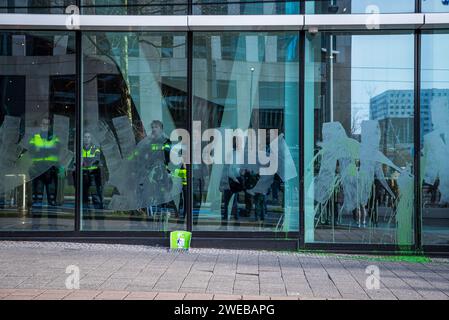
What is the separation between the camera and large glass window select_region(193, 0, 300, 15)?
10.4 meters

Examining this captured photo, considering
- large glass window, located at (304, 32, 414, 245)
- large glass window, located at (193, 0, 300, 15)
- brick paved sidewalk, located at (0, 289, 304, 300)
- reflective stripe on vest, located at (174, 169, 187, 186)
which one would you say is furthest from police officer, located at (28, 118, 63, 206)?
large glass window, located at (304, 32, 414, 245)

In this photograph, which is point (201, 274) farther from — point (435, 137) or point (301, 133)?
point (435, 137)

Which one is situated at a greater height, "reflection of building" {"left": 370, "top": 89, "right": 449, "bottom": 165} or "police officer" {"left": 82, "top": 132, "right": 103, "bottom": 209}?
"reflection of building" {"left": 370, "top": 89, "right": 449, "bottom": 165}

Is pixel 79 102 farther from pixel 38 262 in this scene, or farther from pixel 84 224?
pixel 38 262

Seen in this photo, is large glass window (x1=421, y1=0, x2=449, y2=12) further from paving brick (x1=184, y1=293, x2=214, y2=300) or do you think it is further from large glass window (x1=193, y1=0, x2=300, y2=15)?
paving brick (x1=184, y1=293, x2=214, y2=300)

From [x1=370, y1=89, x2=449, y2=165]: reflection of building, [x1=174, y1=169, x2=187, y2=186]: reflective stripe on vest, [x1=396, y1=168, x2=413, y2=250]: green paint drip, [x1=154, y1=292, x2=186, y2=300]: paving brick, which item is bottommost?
[x1=154, y1=292, x2=186, y2=300]: paving brick

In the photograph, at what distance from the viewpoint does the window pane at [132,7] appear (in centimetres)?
1056

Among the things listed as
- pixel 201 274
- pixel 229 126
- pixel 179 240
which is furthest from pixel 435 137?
pixel 201 274

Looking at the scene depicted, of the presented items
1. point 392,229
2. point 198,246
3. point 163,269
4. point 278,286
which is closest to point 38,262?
point 163,269

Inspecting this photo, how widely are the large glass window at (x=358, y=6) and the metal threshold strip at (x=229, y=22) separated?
23 centimetres

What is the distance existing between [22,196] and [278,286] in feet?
17.9

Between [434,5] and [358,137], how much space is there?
245 cm

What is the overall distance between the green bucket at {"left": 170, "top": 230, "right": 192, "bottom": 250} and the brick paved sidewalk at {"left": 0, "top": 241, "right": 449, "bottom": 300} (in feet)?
0.58

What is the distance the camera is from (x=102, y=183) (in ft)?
35.7
